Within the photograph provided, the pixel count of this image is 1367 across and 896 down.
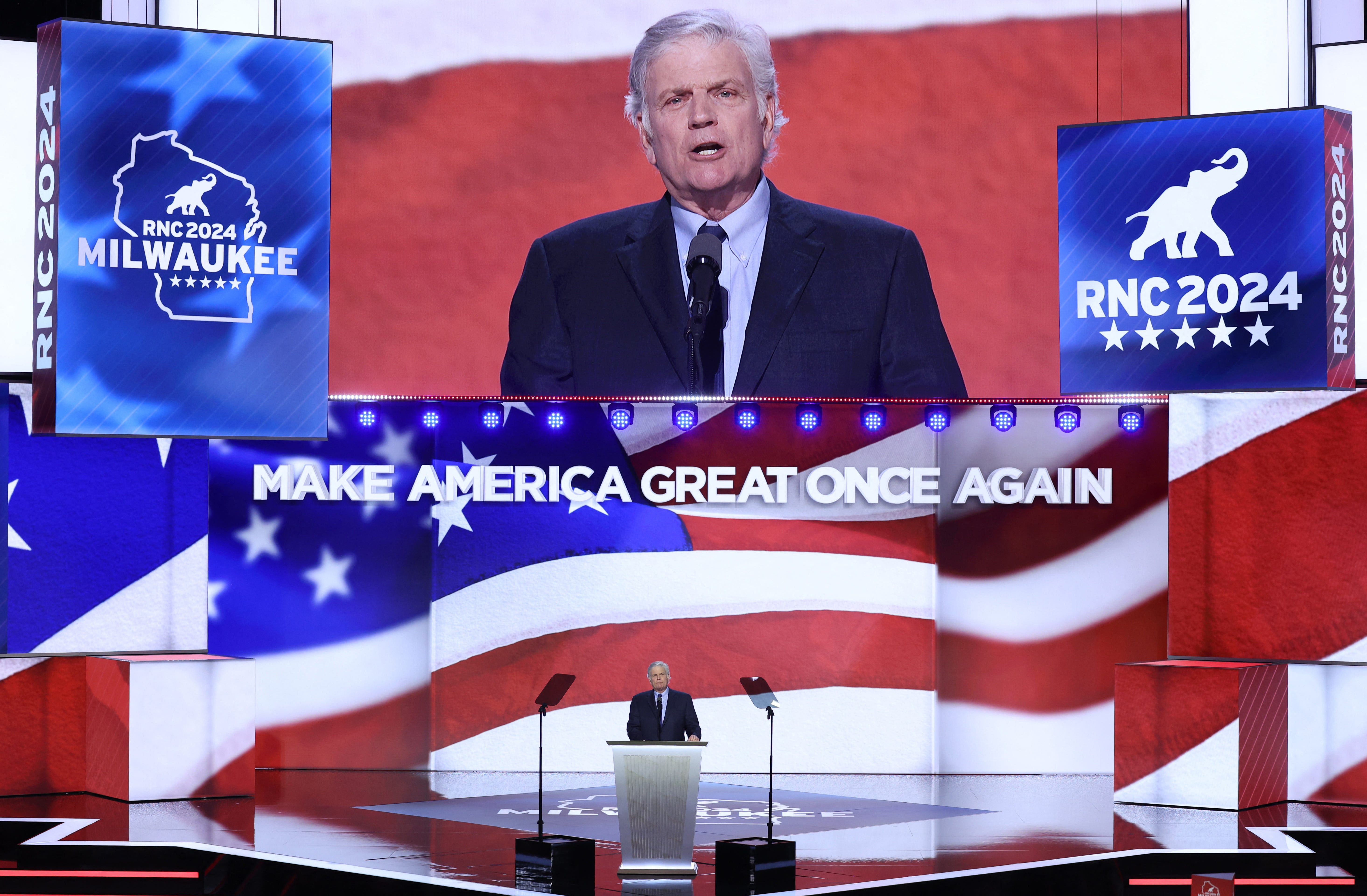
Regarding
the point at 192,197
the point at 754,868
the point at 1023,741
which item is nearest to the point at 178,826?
the point at 192,197

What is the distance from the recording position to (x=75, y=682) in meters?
10.5

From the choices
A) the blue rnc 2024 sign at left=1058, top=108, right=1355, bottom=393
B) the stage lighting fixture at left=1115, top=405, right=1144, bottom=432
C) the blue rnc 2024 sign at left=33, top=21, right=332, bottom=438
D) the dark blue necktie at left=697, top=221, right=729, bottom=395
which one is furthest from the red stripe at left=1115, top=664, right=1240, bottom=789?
the blue rnc 2024 sign at left=33, top=21, right=332, bottom=438

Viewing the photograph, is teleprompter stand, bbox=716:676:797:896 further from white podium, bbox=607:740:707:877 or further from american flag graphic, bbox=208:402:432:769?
american flag graphic, bbox=208:402:432:769

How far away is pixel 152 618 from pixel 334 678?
65.1 inches

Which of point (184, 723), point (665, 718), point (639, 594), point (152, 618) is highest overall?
point (639, 594)

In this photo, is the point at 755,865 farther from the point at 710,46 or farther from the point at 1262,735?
the point at 710,46

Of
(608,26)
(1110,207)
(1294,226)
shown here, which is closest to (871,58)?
(608,26)

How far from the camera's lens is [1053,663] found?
12.0m

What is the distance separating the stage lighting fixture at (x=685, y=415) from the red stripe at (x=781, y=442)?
A: 0.08m

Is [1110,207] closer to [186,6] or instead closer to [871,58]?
[871,58]

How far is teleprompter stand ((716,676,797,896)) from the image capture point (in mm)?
6887

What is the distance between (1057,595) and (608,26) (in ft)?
18.6

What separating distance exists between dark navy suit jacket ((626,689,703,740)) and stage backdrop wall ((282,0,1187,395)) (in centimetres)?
385

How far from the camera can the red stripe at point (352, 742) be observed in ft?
39.4
